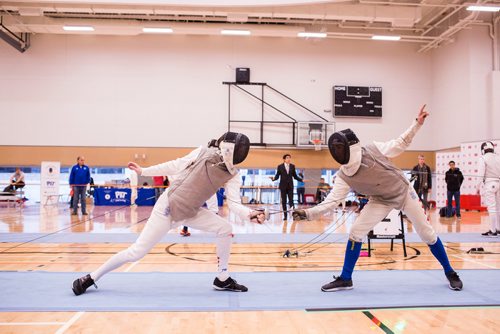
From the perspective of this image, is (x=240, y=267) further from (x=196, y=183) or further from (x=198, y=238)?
(x=198, y=238)

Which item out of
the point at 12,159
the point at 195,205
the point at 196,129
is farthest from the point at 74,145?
the point at 195,205

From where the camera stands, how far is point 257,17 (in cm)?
1608

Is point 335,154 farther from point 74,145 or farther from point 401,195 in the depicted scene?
point 74,145

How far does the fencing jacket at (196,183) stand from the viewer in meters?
3.71

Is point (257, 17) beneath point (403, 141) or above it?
above

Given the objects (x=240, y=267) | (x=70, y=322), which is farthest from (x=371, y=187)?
(x=70, y=322)

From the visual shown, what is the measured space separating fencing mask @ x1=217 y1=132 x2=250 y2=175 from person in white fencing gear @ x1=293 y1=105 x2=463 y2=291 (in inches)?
27.9

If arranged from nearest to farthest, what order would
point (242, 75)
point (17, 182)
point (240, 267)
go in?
point (240, 267)
point (17, 182)
point (242, 75)

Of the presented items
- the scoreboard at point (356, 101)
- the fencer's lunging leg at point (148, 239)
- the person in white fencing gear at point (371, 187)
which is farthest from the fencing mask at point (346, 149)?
the scoreboard at point (356, 101)

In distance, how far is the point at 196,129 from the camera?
1759cm

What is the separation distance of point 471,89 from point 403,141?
13659 millimetres

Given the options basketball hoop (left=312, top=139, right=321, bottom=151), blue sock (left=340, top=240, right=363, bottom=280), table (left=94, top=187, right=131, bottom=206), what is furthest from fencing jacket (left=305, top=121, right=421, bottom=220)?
table (left=94, top=187, right=131, bottom=206)

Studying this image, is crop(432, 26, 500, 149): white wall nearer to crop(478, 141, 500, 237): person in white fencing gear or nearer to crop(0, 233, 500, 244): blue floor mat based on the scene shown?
crop(478, 141, 500, 237): person in white fencing gear

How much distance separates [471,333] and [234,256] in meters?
3.37
